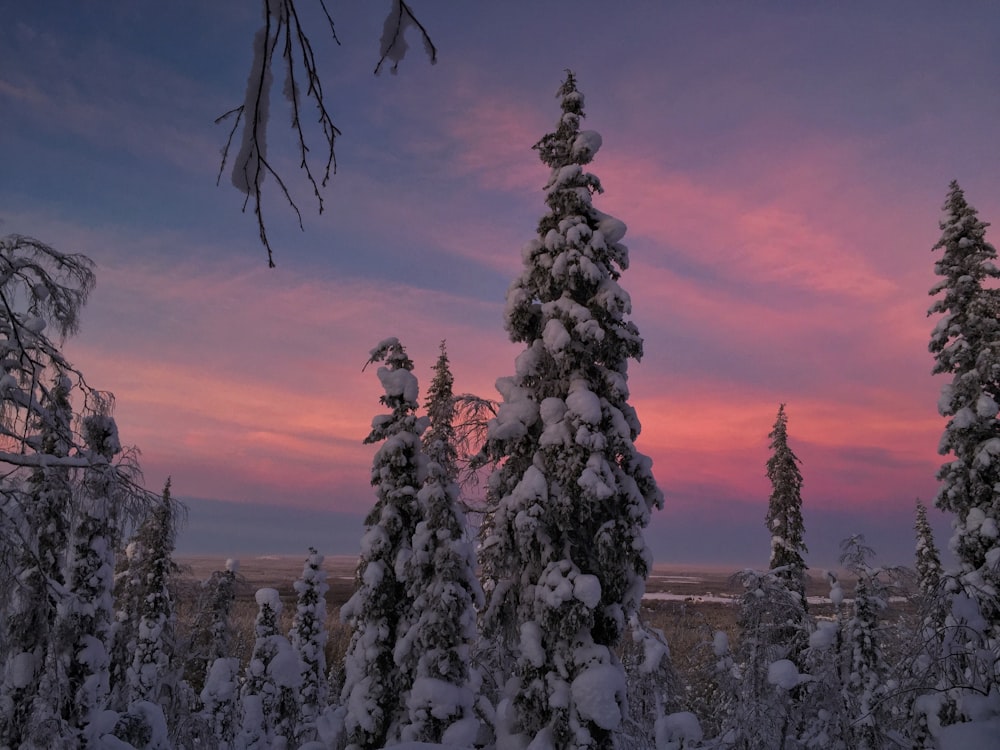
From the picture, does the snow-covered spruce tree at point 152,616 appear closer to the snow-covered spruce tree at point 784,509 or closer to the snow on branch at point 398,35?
the snow-covered spruce tree at point 784,509

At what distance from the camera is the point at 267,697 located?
26.8 metres

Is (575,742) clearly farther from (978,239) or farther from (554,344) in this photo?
(978,239)

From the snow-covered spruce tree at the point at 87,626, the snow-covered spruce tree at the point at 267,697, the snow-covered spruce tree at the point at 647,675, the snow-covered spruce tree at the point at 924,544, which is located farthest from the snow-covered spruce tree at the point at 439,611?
the snow-covered spruce tree at the point at 924,544

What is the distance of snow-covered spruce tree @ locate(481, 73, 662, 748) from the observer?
37.3 feet

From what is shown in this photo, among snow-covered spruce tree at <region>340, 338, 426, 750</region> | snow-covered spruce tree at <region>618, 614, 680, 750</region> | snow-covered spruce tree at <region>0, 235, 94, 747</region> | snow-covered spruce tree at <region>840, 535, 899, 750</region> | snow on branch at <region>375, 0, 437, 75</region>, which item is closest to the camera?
snow on branch at <region>375, 0, 437, 75</region>

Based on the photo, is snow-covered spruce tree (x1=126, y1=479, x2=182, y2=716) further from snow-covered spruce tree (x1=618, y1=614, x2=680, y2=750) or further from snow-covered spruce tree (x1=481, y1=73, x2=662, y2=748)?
snow-covered spruce tree (x1=481, y1=73, x2=662, y2=748)

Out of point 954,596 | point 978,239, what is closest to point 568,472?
point 954,596

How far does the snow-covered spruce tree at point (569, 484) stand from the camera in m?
11.4

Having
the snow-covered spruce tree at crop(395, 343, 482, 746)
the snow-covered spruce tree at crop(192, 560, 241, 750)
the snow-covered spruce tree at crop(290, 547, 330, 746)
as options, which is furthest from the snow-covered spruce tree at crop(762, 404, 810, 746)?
the snow-covered spruce tree at crop(192, 560, 241, 750)

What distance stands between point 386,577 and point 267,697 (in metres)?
14.6

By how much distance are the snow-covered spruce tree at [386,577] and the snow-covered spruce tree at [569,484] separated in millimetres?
3986

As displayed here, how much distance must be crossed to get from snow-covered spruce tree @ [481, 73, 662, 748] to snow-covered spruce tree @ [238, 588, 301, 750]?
16.2 m

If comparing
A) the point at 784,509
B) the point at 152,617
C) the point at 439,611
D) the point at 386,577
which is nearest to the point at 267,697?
the point at 152,617

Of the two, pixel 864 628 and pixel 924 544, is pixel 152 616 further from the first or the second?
pixel 924 544
